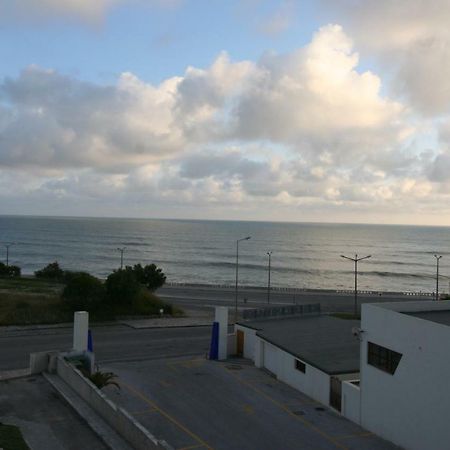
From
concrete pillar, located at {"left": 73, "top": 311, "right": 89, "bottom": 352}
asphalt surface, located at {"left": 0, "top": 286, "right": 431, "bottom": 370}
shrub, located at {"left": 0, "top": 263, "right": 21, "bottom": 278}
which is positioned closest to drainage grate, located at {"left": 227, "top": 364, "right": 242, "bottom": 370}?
asphalt surface, located at {"left": 0, "top": 286, "right": 431, "bottom": 370}

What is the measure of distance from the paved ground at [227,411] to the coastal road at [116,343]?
401 cm

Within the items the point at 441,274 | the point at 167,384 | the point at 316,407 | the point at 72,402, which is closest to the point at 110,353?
the point at 167,384

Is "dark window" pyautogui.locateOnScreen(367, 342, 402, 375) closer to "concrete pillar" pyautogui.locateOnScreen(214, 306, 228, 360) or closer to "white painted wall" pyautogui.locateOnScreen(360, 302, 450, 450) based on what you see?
"white painted wall" pyautogui.locateOnScreen(360, 302, 450, 450)

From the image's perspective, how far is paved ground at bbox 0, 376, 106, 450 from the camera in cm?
1855

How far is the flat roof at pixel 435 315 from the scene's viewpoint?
21.3 meters

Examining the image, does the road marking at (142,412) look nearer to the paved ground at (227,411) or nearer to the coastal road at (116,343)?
the paved ground at (227,411)

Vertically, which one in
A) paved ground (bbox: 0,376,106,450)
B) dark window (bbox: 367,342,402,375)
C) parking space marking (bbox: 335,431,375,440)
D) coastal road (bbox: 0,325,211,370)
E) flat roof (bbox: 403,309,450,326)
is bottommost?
coastal road (bbox: 0,325,211,370)

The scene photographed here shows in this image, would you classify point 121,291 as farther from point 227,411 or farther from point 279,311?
point 227,411

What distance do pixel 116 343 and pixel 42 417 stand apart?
53.3 feet

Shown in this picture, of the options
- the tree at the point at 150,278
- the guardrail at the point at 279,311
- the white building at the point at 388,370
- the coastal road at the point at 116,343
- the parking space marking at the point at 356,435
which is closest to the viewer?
the white building at the point at 388,370

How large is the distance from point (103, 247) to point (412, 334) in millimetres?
188342

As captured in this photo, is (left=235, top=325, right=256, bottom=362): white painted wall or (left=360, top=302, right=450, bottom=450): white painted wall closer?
(left=360, top=302, right=450, bottom=450): white painted wall

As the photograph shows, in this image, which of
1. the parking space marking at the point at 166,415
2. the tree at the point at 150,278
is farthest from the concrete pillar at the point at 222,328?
the tree at the point at 150,278

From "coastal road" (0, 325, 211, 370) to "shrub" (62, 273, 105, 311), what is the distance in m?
3.93
